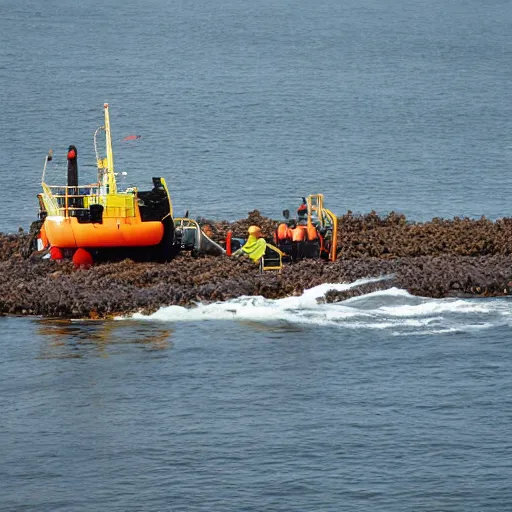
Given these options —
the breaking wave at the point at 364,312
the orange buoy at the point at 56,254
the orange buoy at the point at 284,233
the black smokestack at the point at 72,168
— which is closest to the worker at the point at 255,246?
the orange buoy at the point at 284,233

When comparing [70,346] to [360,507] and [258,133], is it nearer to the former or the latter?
[360,507]

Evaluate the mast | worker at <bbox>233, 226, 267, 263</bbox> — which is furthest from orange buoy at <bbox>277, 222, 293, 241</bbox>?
the mast

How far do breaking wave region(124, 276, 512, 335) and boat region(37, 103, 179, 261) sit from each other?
341 cm

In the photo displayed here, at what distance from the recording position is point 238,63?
12069 centimetres

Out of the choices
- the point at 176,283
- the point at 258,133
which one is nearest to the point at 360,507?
the point at 176,283

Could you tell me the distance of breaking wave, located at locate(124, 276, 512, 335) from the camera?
36.4 meters

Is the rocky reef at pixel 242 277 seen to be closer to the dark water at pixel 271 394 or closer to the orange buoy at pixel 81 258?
the orange buoy at pixel 81 258

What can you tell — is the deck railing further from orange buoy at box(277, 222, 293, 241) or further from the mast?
orange buoy at box(277, 222, 293, 241)

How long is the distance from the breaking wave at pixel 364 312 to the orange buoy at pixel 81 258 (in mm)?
3558

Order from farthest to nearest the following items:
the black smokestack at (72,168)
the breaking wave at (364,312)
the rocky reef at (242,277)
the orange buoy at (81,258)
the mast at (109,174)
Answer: the black smokestack at (72,168) < the mast at (109,174) < the orange buoy at (81,258) < the rocky reef at (242,277) < the breaking wave at (364,312)

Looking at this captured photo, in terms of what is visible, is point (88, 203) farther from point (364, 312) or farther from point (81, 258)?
point (364, 312)

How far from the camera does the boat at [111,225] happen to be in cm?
3953

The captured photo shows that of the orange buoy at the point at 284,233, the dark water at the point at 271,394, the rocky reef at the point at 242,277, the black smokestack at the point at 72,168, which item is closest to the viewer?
the dark water at the point at 271,394

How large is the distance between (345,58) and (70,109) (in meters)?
37.0
